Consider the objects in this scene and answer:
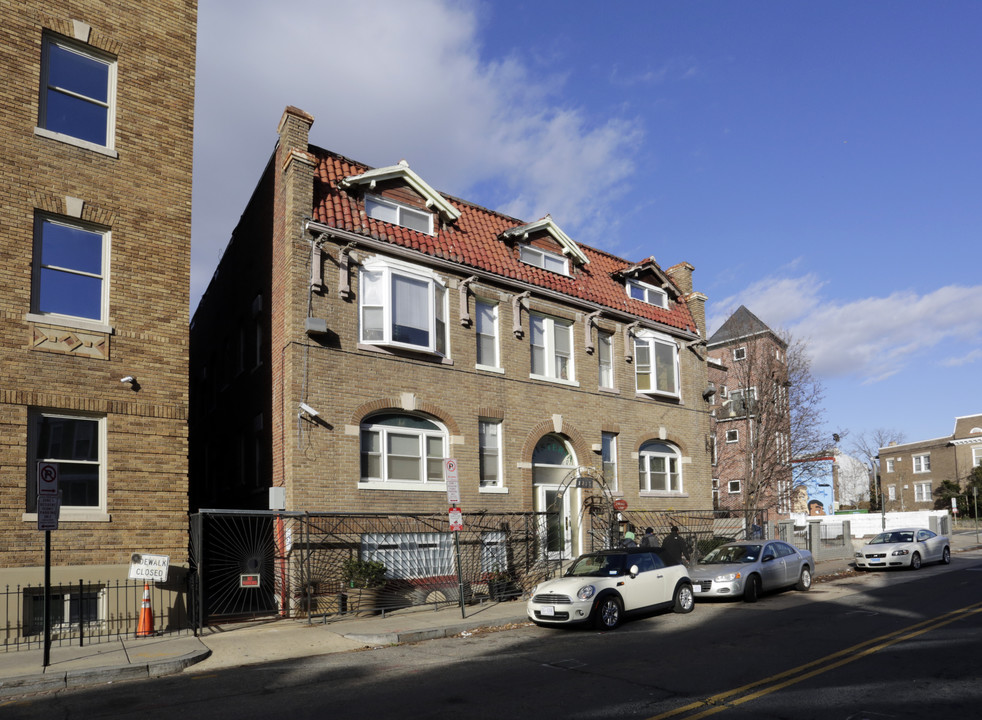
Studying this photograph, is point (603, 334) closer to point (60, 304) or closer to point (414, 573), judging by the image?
point (414, 573)

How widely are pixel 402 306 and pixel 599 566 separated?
7919mm

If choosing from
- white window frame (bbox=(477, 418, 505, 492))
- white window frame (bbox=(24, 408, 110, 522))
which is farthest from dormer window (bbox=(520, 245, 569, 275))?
white window frame (bbox=(24, 408, 110, 522))

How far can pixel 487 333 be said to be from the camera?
21594 mm

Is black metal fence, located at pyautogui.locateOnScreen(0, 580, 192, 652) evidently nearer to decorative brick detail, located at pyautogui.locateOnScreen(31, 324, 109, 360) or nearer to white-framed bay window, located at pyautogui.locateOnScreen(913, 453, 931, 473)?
decorative brick detail, located at pyautogui.locateOnScreen(31, 324, 109, 360)

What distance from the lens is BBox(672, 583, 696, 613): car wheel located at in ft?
51.6

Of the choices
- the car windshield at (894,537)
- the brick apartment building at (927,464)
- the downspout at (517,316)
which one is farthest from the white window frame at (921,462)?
the downspout at (517,316)

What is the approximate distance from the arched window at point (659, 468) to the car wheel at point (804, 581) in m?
6.27

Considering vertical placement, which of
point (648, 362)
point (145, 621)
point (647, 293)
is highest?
point (647, 293)

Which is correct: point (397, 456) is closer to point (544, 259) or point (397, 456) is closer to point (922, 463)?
point (544, 259)

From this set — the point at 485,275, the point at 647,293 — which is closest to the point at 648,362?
the point at 647,293

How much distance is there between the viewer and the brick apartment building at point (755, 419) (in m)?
37.9

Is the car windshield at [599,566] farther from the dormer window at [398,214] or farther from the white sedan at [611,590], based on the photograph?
the dormer window at [398,214]

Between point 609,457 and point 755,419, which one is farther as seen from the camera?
point 755,419

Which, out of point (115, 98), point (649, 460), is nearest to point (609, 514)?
point (649, 460)
